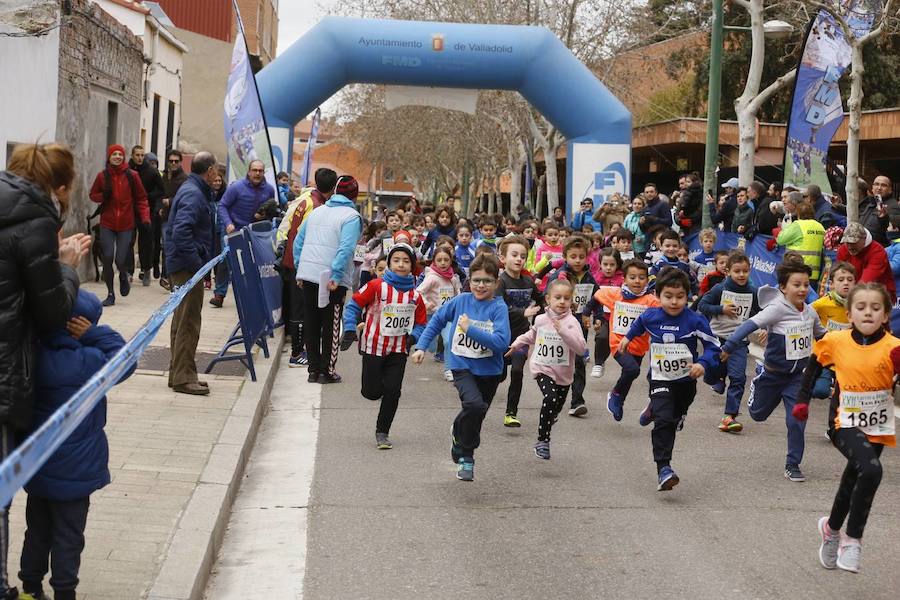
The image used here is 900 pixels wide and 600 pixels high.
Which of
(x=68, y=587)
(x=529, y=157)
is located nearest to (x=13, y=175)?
(x=68, y=587)

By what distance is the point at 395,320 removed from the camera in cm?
907

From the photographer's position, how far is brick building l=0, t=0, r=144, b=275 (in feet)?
44.9

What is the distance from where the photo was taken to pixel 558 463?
870 cm

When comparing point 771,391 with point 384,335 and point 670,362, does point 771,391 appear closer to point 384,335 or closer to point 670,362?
point 670,362

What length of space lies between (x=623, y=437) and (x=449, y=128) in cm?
4153

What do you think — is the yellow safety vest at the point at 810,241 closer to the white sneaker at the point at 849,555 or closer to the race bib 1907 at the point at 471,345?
the race bib 1907 at the point at 471,345

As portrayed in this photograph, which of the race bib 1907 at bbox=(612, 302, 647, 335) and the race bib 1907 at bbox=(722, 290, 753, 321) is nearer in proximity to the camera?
the race bib 1907 at bbox=(612, 302, 647, 335)

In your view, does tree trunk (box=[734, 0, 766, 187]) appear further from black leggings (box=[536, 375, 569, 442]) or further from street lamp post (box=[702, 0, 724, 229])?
black leggings (box=[536, 375, 569, 442])

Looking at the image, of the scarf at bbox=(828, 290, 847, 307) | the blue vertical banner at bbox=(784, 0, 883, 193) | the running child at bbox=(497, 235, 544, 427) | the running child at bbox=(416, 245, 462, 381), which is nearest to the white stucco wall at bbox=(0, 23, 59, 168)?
the running child at bbox=(416, 245, 462, 381)

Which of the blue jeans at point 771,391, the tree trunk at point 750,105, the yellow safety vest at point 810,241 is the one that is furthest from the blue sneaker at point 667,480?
the tree trunk at point 750,105

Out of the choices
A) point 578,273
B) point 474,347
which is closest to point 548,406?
point 474,347

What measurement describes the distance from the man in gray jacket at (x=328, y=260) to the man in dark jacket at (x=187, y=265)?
148 centimetres

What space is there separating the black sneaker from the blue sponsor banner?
0.82m

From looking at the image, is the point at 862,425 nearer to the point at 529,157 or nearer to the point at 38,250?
the point at 38,250
